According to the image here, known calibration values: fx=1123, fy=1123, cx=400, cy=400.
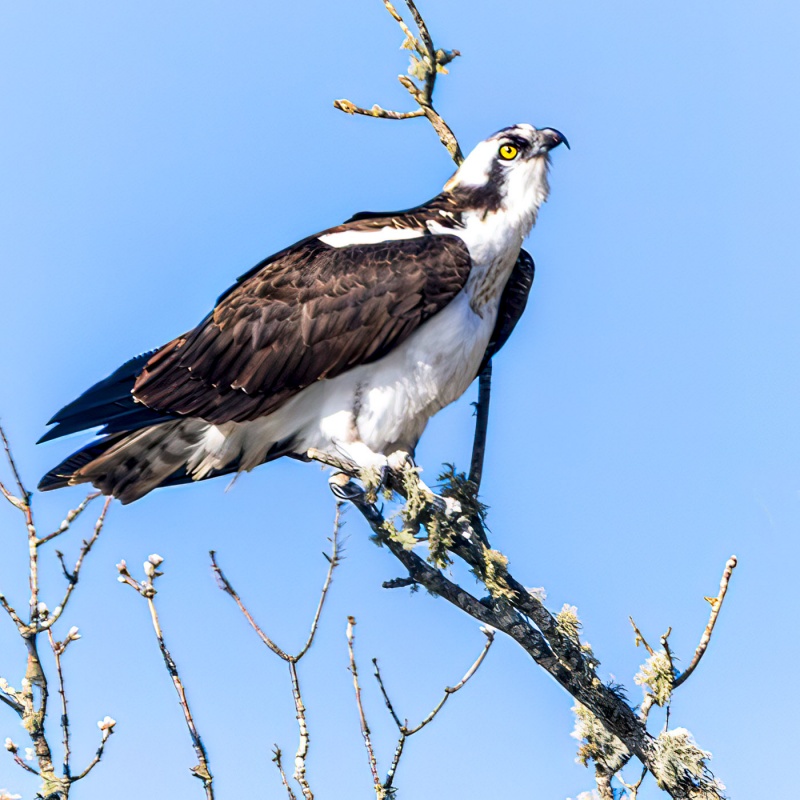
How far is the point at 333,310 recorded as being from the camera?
223 inches

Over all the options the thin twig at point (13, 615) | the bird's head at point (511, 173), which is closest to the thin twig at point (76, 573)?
the thin twig at point (13, 615)

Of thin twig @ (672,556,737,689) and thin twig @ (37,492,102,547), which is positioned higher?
thin twig @ (37,492,102,547)

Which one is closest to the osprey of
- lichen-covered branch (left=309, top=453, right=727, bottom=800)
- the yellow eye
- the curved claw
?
the yellow eye

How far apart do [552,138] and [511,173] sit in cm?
30

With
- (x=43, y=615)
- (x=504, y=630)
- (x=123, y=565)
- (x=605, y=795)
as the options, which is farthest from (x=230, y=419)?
(x=605, y=795)

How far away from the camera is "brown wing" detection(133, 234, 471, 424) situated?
5551 millimetres

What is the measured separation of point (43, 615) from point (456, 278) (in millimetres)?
2513

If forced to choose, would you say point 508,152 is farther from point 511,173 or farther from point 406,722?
point 406,722

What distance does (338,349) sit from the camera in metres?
5.59

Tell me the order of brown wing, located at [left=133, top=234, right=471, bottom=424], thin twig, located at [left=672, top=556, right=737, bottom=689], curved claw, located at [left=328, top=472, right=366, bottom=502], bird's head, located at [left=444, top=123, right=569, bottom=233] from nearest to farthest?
1. thin twig, located at [left=672, top=556, right=737, bottom=689]
2. curved claw, located at [left=328, top=472, right=366, bottom=502]
3. brown wing, located at [left=133, top=234, right=471, bottom=424]
4. bird's head, located at [left=444, top=123, right=569, bottom=233]

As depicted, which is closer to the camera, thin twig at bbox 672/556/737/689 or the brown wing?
thin twig at bbox 672/556/737/689

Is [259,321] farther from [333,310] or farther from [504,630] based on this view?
[504,630]

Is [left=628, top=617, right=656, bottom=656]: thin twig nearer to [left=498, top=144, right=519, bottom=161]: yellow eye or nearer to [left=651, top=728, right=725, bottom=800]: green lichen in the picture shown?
[left=651, top=728, right=725, bottom=800]: green lichen

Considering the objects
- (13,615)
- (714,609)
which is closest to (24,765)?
(13,615)
